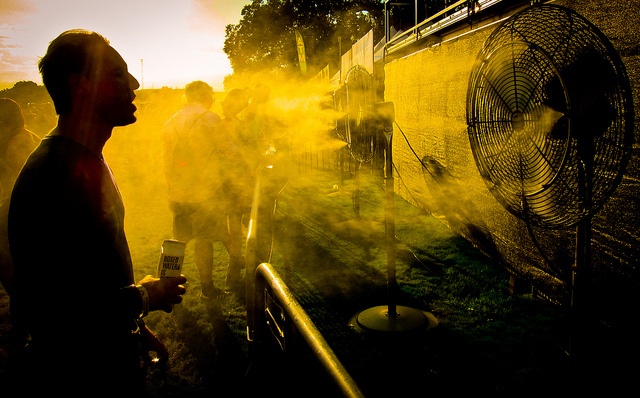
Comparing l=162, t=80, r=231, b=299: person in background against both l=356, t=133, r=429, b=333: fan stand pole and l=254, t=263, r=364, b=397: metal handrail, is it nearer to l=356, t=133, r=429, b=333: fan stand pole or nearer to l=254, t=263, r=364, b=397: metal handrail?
l=356, t=133, r=429, b=333: fan stand pole

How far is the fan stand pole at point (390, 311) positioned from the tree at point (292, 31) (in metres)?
42.6

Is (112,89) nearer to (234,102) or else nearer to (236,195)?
(236,195)

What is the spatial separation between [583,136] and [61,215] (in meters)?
2.39

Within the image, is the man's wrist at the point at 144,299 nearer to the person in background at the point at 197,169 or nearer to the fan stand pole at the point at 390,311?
the fan stand pole at the point at 390,311

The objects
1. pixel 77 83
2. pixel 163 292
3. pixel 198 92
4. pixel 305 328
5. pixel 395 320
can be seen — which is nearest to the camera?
pixel 305 328

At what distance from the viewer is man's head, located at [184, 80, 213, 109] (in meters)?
4.80

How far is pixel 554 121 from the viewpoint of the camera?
202cm

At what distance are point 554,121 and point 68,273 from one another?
2314mm

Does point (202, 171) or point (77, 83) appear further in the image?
point (202, 171)

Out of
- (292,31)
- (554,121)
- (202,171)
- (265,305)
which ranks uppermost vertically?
(292,31)

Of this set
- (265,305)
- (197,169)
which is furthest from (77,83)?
(197,169)

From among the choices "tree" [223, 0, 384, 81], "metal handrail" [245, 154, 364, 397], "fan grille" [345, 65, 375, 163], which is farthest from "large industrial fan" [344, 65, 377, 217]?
"tree" [223, 0, 384, 81]

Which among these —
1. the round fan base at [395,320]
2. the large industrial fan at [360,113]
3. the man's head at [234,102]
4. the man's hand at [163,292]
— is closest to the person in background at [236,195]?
the man's head at [234,102]

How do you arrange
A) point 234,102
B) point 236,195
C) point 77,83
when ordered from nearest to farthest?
point 77,83 → point 236,195 → point 234,102
